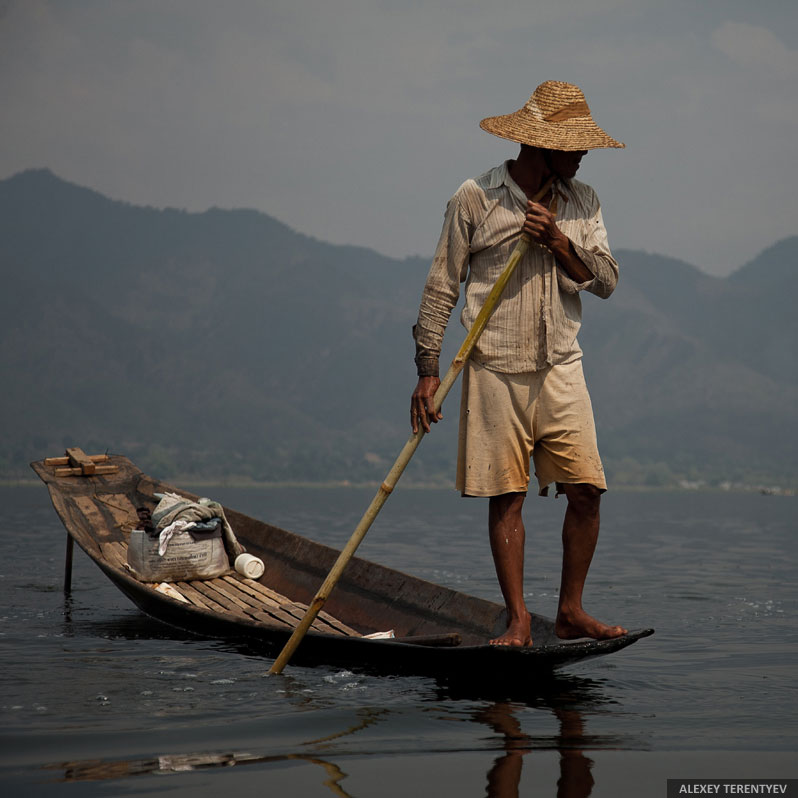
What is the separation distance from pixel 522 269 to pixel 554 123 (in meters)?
0.68

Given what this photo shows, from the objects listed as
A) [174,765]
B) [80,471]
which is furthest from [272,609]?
[80,471]

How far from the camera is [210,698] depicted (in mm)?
5684

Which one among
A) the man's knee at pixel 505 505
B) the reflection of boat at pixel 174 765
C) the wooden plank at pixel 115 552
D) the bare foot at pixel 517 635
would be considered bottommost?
the reflection of boat at pixel 174 765

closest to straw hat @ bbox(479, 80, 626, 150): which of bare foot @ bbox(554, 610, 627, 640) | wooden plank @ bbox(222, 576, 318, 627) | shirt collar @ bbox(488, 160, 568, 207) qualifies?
shirt collar @ bbox(488, 160, 568, 207)

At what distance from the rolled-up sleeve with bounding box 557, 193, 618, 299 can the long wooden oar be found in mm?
251

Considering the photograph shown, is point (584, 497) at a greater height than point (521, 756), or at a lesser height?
greater

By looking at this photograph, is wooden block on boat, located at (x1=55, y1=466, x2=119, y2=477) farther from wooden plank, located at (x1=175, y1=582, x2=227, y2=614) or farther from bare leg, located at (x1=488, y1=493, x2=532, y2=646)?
bare leg, located at (x1=488, y1=493, x2=532, y2=646)

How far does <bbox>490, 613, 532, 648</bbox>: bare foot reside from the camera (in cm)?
563

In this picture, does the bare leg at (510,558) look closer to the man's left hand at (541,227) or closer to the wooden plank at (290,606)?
the man's left hand at (541,227)

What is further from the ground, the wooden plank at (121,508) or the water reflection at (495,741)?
the wooden plank at (121,508)

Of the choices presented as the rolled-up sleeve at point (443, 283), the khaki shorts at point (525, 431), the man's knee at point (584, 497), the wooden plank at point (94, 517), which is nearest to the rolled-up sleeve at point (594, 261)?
the khaki shorts at point (525, 431)

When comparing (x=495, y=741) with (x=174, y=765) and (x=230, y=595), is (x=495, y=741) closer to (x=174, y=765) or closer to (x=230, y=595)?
(x=174, y=765)

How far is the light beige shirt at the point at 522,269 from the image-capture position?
5.59 metres

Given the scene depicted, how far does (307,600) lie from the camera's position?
841 centimetres
